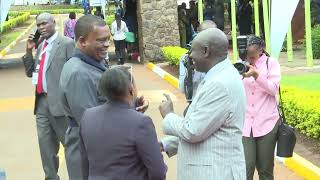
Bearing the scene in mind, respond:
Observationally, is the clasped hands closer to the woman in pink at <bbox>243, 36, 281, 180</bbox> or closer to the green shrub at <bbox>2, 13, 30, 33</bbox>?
the woman in pink at <bbox>243, 36, 281, 180</bbox>

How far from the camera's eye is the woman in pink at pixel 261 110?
16.6 ft

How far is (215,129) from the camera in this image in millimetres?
3396

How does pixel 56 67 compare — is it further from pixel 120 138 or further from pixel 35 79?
pixel 120 138

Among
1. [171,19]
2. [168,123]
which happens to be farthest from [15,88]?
[168,123]

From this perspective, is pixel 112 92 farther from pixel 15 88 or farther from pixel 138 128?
pixel 15 88

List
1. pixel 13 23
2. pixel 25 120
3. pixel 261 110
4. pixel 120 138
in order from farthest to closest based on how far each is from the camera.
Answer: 1. pixel 13 23
2. pixel 25 120
3. pixel 261 110
4. pixel 120 138

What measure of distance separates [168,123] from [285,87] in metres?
5.94

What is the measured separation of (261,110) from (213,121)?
1.84 m

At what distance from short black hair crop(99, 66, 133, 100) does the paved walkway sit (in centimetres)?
363

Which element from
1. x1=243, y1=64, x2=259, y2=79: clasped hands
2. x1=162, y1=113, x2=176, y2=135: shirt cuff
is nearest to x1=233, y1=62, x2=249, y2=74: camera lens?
x1=243, y1=64, x2=259, y2=79: clasped hands

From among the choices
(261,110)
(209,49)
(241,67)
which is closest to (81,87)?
(209,49)

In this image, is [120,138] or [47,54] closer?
[120,138]

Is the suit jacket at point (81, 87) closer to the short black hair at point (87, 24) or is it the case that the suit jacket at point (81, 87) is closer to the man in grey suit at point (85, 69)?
the man in grey suit at point (85, 69)

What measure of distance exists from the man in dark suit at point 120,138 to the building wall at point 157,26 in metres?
14.7
